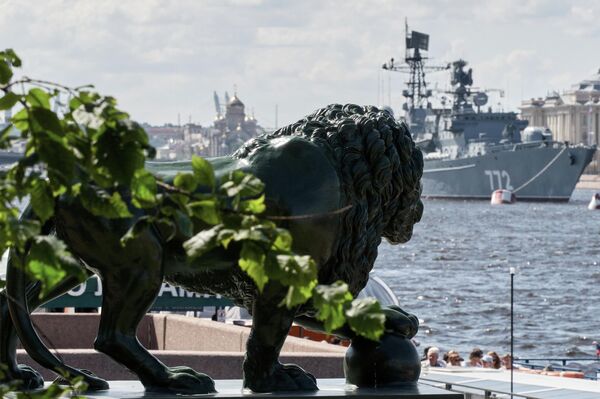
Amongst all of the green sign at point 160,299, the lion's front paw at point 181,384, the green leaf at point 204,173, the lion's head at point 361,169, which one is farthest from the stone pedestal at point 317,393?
the green sign at point 160,299

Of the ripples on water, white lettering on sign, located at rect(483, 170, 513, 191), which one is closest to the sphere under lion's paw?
the ripples on water

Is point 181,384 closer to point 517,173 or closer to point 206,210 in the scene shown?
point 206,210

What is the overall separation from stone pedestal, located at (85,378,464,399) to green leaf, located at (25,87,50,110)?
2.98 meters

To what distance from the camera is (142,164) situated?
3.47 metres

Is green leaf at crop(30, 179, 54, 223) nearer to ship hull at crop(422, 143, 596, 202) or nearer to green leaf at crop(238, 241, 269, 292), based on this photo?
green leaf at crop(238, 241, 269, 292)

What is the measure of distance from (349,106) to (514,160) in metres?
115

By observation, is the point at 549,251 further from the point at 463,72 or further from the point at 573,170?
the point at 463,72

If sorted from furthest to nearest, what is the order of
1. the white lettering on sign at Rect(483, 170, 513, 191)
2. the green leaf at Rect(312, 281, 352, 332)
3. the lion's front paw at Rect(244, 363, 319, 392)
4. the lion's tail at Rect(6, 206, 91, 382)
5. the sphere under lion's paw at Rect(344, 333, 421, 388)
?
the white lettering on sign at Rect(483, 170, 513, 191) < the sphere under lion's paw at Rect(344, 333, 421, 388) < the lion's front paw at Rect(244, 363, 319, 392) < the lion's tail at Rect(6, 206, 91, 382) < the green leaf at Rect(312, 281, 352, 332)

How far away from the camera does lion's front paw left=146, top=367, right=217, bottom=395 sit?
21.1ft

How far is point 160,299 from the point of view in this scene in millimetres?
17047

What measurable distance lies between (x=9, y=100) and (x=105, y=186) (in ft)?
0.99

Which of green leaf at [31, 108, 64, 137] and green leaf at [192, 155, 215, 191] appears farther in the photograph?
green leaf at [192, 155, 215, 191]

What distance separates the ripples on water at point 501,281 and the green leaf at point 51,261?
98.6 ft

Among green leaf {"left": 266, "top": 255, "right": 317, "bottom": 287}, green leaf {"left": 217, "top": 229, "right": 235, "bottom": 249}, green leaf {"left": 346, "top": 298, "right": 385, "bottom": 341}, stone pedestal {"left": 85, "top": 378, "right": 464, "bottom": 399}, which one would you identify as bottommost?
stone pedestal {"left": 85, "top": 378, "right": 464, "bottom": 399}
